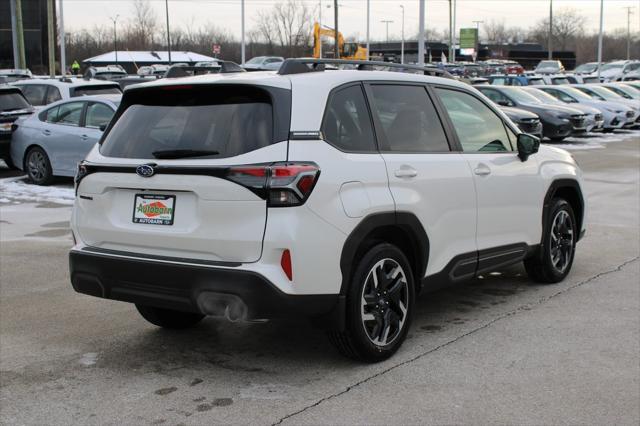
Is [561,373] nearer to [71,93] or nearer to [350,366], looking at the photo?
[350,366]

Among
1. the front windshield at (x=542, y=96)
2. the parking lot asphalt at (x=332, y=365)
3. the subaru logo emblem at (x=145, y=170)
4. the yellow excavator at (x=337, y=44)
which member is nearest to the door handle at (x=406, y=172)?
the parking lot asphalt at (x=332, y=365)

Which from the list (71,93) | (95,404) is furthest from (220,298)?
(71,93)

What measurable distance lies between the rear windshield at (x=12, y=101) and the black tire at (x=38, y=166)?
1.76m

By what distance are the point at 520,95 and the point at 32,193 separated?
15.4m

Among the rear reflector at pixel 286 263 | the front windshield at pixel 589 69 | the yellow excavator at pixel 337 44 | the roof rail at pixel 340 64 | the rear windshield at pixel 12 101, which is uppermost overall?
the yellow excavator at pixel 337 44

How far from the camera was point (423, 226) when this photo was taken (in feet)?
17.4

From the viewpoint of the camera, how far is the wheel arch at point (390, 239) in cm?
469

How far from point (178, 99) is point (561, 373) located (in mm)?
2797

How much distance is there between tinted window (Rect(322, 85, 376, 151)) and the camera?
4809 millimetres

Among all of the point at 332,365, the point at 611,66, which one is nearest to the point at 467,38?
the point at 611,66

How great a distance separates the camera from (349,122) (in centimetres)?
499

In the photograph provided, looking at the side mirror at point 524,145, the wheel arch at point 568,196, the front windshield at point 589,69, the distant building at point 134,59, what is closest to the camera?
the side mirror at point 524,145

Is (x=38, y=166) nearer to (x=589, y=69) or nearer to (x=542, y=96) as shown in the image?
(x=542, y=96)

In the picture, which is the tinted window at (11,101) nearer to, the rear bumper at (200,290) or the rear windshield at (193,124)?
the rear windshield at (193,124)
